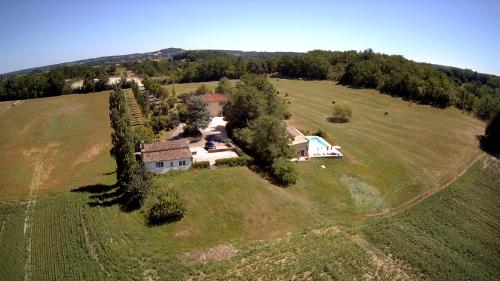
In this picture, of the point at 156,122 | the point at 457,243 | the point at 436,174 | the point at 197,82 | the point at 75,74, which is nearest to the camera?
the point at 457,243

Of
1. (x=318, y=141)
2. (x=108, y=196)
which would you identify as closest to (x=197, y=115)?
(x=318, y=141)

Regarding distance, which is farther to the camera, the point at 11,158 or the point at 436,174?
the point at 11,158

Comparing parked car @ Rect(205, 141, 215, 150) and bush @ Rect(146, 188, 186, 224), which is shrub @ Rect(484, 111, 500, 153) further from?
bush @ Rect(146, 188, 186, 224)

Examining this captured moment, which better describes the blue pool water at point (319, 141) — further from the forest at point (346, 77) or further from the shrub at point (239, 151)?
the forest at point (346, 77)

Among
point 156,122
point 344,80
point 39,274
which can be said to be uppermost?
point 344,80

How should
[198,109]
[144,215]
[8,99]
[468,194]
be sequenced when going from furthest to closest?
1. [8,99]
2. [198,109]
3. [468,194]
4. [144,215]

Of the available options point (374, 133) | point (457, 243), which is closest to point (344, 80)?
point (374, 133)

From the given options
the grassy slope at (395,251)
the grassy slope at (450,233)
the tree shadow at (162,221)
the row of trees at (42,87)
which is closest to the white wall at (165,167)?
the tree shadow at (162,221)

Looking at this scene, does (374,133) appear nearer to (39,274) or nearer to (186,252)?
(186,252)
